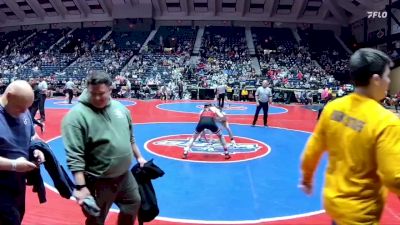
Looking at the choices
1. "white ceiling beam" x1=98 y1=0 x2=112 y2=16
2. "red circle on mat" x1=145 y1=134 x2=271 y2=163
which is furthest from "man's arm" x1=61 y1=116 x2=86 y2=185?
"white ceiling beam" x1=98 y1=0 x2=112 y2=16

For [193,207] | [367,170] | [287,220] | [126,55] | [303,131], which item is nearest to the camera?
[367,170]

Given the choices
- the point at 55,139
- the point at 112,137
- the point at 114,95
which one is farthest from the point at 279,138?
the point at 114,95

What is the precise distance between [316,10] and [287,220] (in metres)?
34.9

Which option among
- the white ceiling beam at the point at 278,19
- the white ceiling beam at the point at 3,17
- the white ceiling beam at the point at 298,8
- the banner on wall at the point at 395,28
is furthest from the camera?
the white ceiling beam at the point at 3,17

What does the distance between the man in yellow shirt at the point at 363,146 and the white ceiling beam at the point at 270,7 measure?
34.9 metres

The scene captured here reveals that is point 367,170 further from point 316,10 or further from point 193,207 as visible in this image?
point 316,10

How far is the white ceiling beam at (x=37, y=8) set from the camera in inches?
1524

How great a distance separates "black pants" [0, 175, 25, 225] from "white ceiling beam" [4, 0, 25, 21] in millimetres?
41286

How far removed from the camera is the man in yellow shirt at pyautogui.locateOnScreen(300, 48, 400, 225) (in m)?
2.03

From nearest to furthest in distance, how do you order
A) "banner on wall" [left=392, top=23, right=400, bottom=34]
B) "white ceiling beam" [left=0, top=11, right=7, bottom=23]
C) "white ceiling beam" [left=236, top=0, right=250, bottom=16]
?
"banner on wall" [left=392, top=23, right=400, bottom=34] → "white ceiling beam" [left=236, top=0, right=250, bottom=16] → "white ceiling beam" [left=0, top=11, right=7, bottom=23]

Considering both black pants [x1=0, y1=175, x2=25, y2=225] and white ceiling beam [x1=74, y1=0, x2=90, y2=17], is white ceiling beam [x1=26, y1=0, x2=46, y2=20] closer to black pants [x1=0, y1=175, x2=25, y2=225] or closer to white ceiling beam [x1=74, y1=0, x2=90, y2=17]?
white ceiling beam [x1=74, y1=0, x2=90, y2=17]

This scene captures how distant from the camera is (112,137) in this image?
3309 millimetres

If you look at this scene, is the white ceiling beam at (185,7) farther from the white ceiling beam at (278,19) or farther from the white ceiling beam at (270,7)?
the white ceiling beam at (270,7)

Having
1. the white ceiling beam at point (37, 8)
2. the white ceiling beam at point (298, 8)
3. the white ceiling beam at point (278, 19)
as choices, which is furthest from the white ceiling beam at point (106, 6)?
the white ceiling beam at point (298, 8)
